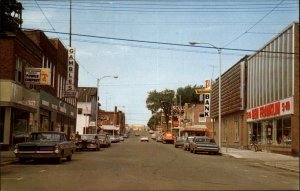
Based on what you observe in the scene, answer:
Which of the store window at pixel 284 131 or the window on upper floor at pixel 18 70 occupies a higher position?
the window on upper floor at pixel 18 70

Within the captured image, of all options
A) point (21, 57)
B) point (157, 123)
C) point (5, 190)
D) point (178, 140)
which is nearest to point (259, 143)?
point (178, 140)

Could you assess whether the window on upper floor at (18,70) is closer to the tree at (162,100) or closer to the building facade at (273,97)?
the building facade at (273,97)

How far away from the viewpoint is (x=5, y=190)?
42.4 feet

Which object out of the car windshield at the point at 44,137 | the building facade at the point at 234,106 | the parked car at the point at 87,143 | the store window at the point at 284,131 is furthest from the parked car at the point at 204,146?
the car windshield at the point at 44,137

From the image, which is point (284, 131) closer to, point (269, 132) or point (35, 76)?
point (269, 132)

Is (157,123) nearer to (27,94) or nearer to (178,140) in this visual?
(178,140)

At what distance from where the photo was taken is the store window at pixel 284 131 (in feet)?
111

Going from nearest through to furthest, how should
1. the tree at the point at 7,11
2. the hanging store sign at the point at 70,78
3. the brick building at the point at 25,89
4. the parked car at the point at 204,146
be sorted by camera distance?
the tree at the point at 7,11 < the brick building at the point at 25,89 < the parked car at the point at 204,146 < the hanging store sign at the point at 70,78

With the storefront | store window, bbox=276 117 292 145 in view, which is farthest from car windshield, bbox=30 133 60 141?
store window, bbox=276 117 292 145

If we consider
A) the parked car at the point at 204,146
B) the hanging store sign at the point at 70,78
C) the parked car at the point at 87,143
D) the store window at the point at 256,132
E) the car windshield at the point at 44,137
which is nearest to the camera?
the car windshield at the point at 44,137

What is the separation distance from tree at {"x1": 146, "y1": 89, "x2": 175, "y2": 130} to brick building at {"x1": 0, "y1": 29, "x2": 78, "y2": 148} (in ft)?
327

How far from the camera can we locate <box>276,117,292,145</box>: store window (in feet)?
111

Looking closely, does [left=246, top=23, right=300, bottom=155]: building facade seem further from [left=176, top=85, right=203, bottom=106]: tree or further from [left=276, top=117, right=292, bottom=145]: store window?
[left=176, top=85, right=203, bottom=106]: tree

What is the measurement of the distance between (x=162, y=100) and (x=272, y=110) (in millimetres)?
113038
